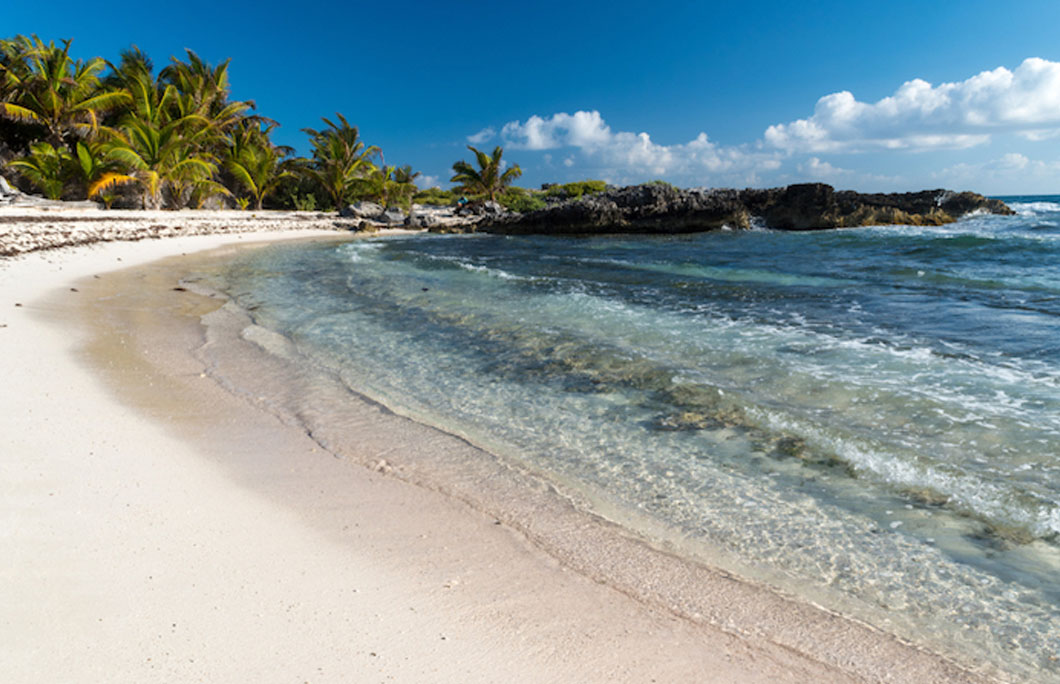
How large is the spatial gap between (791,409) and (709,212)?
3122 cm

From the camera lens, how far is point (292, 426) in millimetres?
4773

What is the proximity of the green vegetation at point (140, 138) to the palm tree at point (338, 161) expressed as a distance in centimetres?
8

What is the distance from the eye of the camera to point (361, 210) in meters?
40.6

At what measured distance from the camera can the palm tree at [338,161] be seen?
39.7m

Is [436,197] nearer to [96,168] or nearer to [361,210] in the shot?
[361,210]

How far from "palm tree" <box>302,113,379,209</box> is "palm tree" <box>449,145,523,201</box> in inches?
264

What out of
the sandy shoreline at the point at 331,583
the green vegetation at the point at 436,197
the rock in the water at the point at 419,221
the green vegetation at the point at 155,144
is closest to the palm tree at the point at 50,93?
the green vegetation at the point at 155,144

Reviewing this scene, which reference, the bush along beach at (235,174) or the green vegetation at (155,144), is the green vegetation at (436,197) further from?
the green vegetation at (155,144)

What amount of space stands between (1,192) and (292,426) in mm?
28213

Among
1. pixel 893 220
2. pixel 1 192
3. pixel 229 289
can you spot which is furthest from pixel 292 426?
pixel 893 220

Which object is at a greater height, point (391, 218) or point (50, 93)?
point (50, 93)

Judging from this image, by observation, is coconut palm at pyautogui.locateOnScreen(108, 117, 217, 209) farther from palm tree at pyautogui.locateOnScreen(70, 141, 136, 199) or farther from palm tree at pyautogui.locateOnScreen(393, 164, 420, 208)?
palm tree at pyautogui.locateOnScreen(393, 164, 420, 208)

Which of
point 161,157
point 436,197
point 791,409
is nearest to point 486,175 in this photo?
point 436,197

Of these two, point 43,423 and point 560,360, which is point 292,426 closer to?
point 43,423
